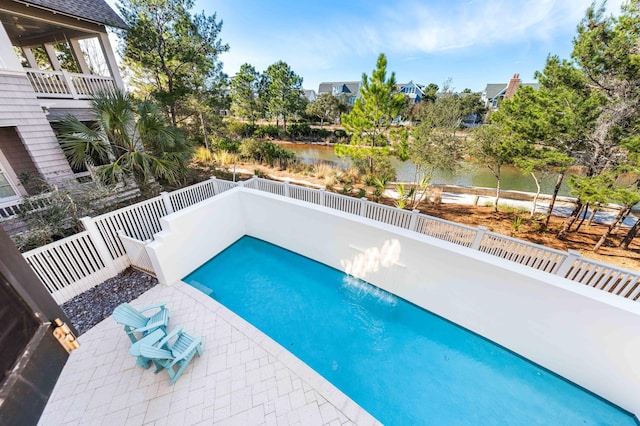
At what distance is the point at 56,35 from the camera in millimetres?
6879

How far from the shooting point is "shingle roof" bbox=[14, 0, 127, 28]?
535 centimetres

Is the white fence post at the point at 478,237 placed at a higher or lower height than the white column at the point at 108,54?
lower

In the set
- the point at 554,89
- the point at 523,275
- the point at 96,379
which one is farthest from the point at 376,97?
the point at 96,379

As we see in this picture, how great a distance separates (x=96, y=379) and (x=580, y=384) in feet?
22.3

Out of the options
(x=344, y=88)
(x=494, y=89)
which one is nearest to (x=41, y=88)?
(x=344, y=88)

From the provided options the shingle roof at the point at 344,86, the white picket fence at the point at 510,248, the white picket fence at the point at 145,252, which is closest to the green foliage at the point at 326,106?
the shingle roof at the point at 344,86

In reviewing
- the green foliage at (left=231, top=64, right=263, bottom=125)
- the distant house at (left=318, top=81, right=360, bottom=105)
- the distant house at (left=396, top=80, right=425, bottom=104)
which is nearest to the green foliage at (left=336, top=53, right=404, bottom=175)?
the green foliage at (left=231, top=64, right=263, bottom=125)

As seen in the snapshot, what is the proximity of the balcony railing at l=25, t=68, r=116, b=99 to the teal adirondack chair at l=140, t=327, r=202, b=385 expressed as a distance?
600 cm

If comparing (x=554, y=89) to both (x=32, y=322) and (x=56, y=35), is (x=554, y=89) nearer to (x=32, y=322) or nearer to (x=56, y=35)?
(x=32, y=322)

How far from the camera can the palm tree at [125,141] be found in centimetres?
519

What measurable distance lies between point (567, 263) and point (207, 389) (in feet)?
18.7

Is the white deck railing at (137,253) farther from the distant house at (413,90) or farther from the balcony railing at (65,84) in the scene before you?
the distant house at (413,90)

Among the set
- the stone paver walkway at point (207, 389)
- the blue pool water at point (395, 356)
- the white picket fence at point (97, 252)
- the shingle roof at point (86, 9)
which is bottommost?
the blue pool water at point (395, 356)

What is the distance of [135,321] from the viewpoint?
10.7 ft
